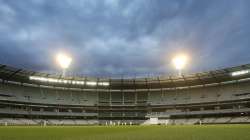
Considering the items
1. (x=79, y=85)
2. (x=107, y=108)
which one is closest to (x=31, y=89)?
(x=79, y=85)

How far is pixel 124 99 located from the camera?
288ft

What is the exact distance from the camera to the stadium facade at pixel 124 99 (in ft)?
215

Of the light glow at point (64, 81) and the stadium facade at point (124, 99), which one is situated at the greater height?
the light glow at point (64, 81)

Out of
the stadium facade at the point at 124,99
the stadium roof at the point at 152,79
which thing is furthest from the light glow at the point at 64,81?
the stadium roof at the point at 152,79

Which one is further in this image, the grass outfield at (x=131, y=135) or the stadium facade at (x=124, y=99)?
the stadium facade at (x=124, y=99)

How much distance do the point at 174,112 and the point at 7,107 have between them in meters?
51.3

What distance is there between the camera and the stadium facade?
65625mm

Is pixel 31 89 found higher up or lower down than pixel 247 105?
higher up

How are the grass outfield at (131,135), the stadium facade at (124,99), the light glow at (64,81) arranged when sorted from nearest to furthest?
the grass outfield at (131,135)
the stadium facade at (124,99)
the light glow at (64,81)

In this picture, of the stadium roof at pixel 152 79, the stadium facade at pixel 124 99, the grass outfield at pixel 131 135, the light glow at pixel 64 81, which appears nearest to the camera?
the grass outfield at pixel 131 135

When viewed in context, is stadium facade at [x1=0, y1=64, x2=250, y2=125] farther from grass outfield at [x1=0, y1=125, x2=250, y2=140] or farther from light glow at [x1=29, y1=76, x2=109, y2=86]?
grass outfield at [x1=0, y1=125, x2=250, y2=140]

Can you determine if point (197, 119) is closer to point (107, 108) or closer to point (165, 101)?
point (165, 101)

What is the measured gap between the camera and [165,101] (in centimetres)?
8100

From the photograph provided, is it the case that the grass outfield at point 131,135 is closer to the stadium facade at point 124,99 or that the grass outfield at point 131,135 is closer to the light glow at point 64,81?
the stadium facade at point 124,99
